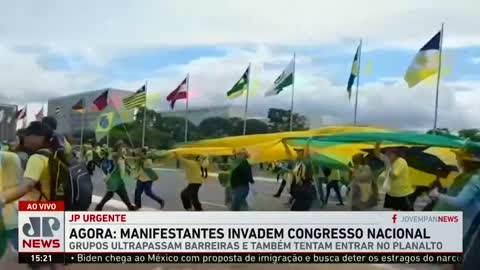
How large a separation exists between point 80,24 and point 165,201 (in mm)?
997

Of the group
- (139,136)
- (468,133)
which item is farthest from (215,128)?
(468,133)

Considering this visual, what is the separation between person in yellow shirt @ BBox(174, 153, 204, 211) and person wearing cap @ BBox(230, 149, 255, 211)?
17 cm

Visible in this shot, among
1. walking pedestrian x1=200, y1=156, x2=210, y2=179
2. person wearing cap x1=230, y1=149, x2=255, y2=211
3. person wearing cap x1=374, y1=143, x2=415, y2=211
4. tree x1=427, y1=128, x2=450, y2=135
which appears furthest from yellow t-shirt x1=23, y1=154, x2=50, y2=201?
tree x1=427, y1=128, x2=450, y2=135

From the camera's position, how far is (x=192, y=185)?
11.0ft

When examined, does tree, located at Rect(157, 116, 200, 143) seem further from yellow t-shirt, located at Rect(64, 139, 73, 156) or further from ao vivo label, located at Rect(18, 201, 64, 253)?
ao vivo label, located at Rect(18, 201, 64, 253)

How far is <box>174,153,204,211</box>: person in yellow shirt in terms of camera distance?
3336 mm

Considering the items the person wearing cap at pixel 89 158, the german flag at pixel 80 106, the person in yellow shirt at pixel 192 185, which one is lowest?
the person in yellow shirt at pixel 192 185

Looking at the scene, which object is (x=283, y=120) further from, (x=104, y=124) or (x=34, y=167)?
(x=34, y=167)

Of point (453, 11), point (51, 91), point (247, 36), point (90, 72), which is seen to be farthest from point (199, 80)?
point (453, 11)

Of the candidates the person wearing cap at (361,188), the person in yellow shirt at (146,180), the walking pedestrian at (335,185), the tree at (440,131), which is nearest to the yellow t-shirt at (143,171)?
the person in yellow shirt at (146,180)

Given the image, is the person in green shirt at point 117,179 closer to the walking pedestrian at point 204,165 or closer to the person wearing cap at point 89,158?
the person wearing cap at point 89,158

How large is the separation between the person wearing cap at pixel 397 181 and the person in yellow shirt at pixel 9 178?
1841 millimetres

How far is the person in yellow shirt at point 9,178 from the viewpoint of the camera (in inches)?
130

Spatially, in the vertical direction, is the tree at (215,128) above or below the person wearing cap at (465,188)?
above
